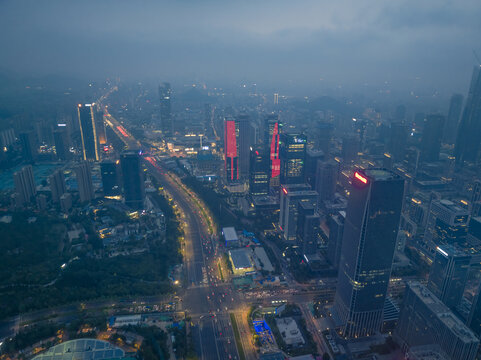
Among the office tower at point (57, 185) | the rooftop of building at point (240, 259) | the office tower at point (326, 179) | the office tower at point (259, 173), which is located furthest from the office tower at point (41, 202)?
the office tower at point (326, 179)

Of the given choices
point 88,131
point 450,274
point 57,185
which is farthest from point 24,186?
point 450,274

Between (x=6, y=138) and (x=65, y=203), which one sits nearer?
(x=65, y=203)

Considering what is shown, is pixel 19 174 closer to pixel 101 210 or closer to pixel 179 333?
pixel 101 210

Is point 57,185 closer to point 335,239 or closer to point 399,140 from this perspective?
point 335,239

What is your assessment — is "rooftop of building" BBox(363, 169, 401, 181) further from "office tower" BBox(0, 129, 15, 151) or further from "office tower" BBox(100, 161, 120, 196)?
"office tower" BBox(0, 129, 15, 151)

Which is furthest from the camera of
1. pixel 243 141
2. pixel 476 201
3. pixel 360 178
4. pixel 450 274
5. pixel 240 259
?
pixel 243 141

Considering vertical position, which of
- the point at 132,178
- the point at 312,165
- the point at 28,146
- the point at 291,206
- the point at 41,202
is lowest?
the point at 41,202
